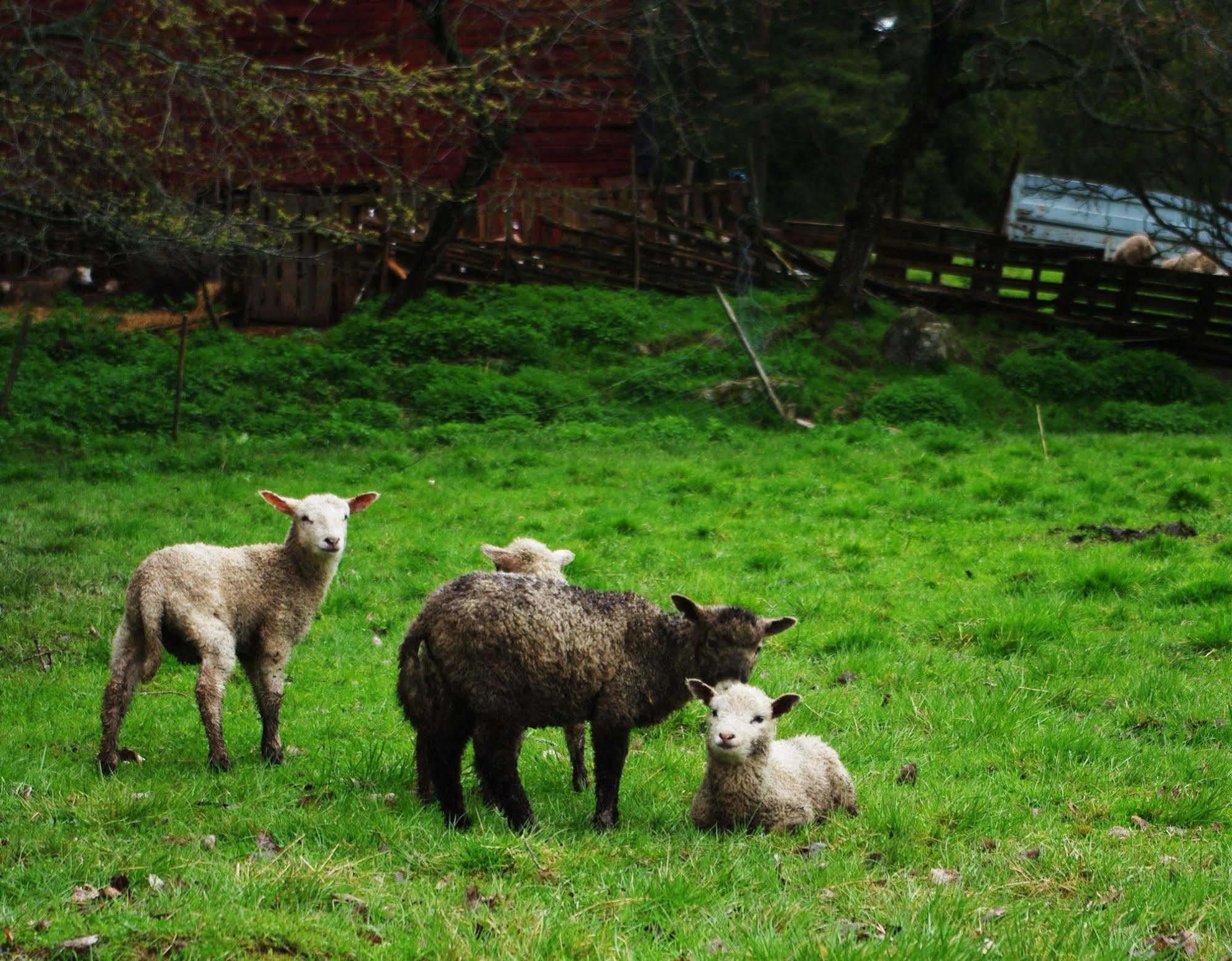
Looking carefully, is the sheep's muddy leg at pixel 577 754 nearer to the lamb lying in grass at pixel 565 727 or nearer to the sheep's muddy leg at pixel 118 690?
the lamb lying in grass at pixel 565 727

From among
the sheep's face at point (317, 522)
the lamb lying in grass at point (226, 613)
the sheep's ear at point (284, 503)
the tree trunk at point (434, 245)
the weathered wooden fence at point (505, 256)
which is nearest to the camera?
the lamb lying in grass at point (226, 613)

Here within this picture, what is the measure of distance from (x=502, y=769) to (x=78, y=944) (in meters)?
2.21

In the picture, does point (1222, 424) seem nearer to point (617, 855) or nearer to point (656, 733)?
point (656, 733)

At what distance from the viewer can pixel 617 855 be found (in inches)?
226

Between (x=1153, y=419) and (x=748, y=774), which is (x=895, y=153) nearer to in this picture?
(x=1153, y=419)

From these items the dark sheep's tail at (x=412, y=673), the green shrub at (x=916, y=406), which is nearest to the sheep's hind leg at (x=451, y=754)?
the dark sheep's tail at (x=412, y=673)

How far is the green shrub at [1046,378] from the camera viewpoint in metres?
20.9

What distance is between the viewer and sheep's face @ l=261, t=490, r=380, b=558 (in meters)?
7.83

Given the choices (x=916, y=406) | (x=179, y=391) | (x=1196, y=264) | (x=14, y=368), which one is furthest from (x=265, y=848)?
(x=1196, y=264)

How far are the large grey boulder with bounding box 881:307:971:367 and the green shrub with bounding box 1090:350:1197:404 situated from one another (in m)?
2.23

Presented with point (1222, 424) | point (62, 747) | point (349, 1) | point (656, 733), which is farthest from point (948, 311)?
point (62, 747)

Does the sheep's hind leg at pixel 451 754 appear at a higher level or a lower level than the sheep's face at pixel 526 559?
lower

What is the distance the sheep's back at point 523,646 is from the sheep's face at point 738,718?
484mm

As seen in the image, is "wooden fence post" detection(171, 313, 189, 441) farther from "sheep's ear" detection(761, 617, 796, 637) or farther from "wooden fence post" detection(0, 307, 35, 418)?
"sheep's ear" detection(761, 617, 796, 637)
